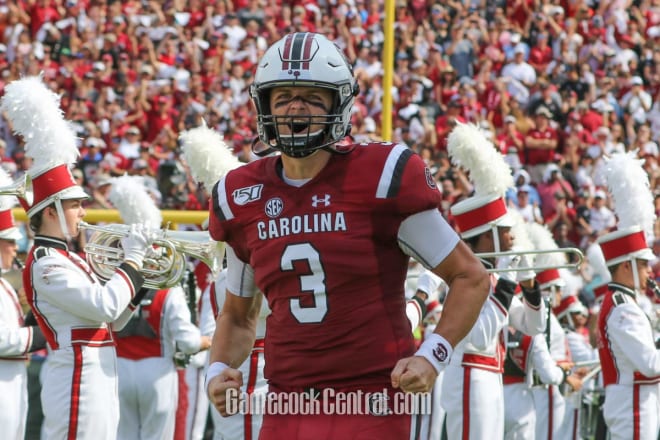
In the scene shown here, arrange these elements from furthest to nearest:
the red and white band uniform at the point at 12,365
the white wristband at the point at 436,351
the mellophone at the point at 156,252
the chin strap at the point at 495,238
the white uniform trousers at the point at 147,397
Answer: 1. the white uniform trousers at the point at 147,397
2. the chin strap at the point at 495,238
3. the red and white band uniform at the point at 12,365
4. the mellophone at the point at 156,252
5. the white wristband at the point at 436,351

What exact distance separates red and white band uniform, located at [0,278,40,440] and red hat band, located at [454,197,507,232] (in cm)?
253

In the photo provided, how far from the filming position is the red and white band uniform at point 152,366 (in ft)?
26.9

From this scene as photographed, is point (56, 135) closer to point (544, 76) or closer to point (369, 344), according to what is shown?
point (369, 344)

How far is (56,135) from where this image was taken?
6328 millimetres

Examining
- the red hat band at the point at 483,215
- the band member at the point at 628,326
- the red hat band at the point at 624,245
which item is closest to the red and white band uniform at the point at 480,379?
the red hat band at the point at 483,215

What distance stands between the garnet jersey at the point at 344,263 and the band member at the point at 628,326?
11.8 feet

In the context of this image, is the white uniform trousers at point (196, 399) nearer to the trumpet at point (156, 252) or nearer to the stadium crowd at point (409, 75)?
the trumpet at point (156, 252)

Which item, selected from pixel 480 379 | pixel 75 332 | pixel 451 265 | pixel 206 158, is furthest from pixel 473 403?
pixel 451 265

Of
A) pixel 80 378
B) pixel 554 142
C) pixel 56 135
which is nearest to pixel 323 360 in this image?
pixel 80 378

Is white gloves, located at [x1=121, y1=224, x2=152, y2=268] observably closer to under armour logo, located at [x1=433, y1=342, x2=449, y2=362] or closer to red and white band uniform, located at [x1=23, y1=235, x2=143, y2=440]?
red and white band uniform, located at [x1=23, y1=235, x2=143, y2=440]

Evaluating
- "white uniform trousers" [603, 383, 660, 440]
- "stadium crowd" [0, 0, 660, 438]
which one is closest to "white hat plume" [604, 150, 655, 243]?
"white uniform trousers" [603, 383, 660, 440]

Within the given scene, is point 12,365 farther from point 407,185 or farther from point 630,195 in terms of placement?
point 407,185

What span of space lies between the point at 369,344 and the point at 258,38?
1381 centimetres

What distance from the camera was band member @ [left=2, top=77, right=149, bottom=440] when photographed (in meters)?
5.90
